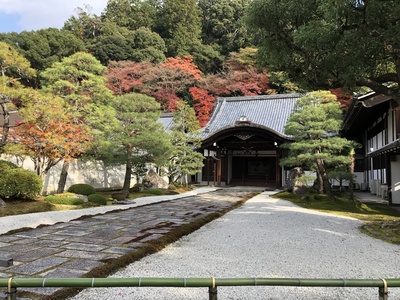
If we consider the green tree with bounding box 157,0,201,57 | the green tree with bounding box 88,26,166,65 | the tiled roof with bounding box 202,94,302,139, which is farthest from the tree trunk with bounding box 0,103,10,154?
the green tree with bounding box 157,0,201,57

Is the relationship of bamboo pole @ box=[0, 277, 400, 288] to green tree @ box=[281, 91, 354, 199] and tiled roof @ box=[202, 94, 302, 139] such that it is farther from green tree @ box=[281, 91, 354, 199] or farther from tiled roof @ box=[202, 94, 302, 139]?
tiled roof @ box=[202, 94, 302, 139]

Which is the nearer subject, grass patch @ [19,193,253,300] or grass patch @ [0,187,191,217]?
grass patch @ [19,193,253,300]

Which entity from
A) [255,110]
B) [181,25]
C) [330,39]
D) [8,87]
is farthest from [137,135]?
[181,25]

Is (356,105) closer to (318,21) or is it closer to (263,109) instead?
(318,21)

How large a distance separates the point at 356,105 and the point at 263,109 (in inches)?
401

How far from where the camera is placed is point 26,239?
500 centimetres

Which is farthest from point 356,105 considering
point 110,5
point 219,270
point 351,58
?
point 110,5

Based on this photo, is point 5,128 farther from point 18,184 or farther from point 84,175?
point 84,175

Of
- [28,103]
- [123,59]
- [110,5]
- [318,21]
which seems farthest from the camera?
[110,5]

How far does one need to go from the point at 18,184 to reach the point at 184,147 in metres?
8.37

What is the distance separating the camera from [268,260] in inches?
167

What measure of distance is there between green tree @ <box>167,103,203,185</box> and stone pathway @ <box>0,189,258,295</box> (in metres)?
8.43

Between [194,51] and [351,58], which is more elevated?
[194,51]

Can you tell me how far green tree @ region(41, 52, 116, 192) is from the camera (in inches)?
443
